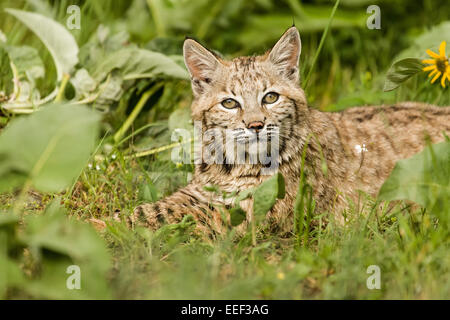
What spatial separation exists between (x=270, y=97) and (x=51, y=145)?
1.59 m

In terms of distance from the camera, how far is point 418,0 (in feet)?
22.4

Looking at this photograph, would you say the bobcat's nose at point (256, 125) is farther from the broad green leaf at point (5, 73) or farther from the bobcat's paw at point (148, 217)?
the broad green leaf at point (5, 73)

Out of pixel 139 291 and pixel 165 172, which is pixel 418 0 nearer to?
pixel 165 172

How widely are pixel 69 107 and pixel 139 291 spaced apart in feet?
2.60

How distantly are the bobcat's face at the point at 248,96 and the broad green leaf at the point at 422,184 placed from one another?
86cm

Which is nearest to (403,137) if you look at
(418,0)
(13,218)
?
(13,218)

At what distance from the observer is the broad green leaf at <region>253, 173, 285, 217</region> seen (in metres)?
2.96

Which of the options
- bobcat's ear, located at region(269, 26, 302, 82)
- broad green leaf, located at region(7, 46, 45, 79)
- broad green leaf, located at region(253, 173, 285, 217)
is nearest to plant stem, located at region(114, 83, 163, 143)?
broad green leaf, located at region(7, 46, 45, 79)

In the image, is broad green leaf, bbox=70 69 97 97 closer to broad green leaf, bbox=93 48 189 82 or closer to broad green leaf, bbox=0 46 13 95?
broad green leaf, bbox=93 48 189 82

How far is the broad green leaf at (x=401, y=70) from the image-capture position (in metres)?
3.31

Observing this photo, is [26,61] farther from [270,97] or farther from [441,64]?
[441,64]

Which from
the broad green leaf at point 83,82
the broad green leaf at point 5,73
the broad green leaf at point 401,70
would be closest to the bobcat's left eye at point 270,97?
the broad green leaf at point 401,70

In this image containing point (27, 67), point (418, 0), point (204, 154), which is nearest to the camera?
point (204, 154)

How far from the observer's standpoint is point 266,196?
9.73 feet
